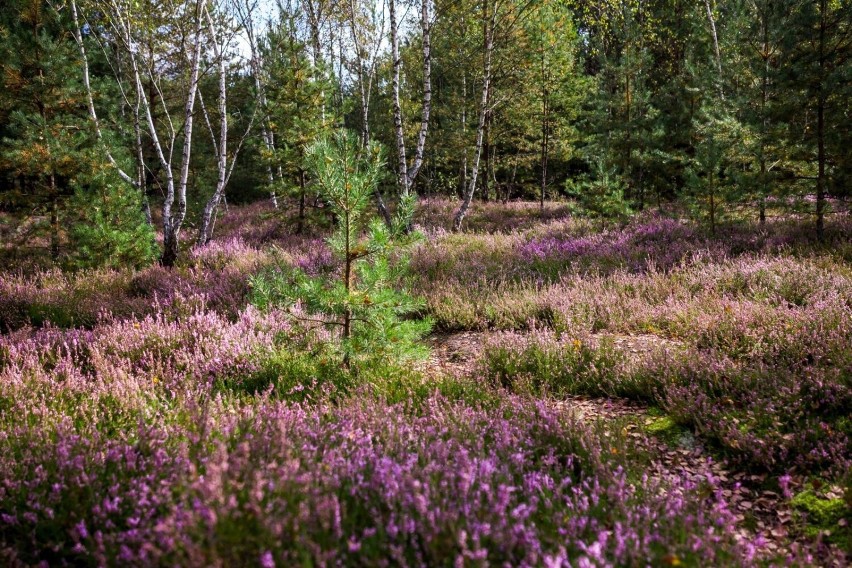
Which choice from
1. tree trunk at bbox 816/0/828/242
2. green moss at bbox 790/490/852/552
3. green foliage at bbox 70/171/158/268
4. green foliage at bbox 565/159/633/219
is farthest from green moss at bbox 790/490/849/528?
green foliage at bbox 70/171/158/268

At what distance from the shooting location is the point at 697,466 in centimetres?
301

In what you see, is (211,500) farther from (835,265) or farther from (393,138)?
(393,138)

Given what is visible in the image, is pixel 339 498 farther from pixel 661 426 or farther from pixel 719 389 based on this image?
pixel 719 389

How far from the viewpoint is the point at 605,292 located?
667cm

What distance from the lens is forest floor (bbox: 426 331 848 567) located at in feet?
7.57

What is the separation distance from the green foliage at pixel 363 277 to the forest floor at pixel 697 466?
69 cm

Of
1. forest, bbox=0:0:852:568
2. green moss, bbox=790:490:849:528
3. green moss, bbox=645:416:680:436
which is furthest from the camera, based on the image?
green moss, bbox=645:416:680:436

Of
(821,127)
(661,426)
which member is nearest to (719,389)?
(661,426)

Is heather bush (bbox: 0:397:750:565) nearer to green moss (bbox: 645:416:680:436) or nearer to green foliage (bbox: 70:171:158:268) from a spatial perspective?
green moss (bbox: 645:416:680:436)

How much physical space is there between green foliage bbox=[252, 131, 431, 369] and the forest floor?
0.69 m

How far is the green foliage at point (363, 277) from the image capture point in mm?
3684

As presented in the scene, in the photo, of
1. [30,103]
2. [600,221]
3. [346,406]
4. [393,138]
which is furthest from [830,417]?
[393,138]

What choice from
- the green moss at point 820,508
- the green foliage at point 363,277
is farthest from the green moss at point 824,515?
the green foliage at point 363,277

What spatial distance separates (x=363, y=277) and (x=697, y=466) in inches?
106
